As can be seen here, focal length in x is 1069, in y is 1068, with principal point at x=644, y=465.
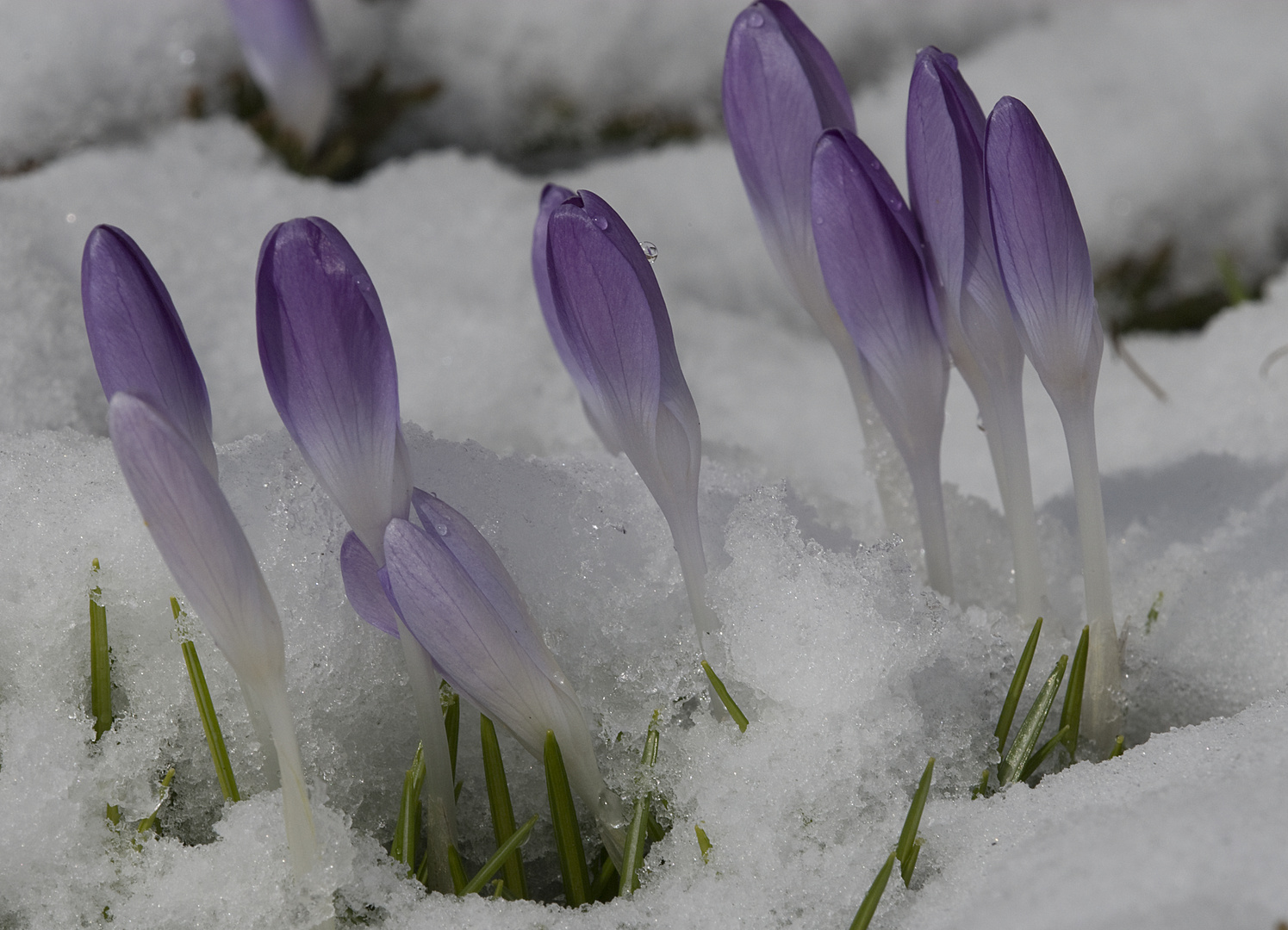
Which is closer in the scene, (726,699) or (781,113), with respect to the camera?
(726,699)

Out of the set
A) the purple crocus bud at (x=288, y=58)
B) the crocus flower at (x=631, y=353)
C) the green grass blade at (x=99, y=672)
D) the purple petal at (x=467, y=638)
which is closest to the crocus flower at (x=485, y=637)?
the purple petal at (x=467, y=638)

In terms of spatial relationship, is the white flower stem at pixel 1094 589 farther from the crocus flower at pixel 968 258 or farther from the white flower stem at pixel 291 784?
the white flower stem at pixel 291 784

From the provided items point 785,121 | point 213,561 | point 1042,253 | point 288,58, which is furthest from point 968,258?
point 288,58

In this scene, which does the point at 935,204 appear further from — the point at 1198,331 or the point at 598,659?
the point at 1198,331

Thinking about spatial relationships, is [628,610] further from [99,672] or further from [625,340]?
[99,672]

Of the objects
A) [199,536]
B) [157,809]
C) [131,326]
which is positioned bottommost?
[157,809]

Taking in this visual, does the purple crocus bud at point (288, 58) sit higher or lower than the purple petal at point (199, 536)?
higher

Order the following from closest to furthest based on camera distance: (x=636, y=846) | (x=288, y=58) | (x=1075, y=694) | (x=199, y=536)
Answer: (x=199, y=536) < (x=636, y=846) < (x=1075, y=694) < (x=288, y=58)
